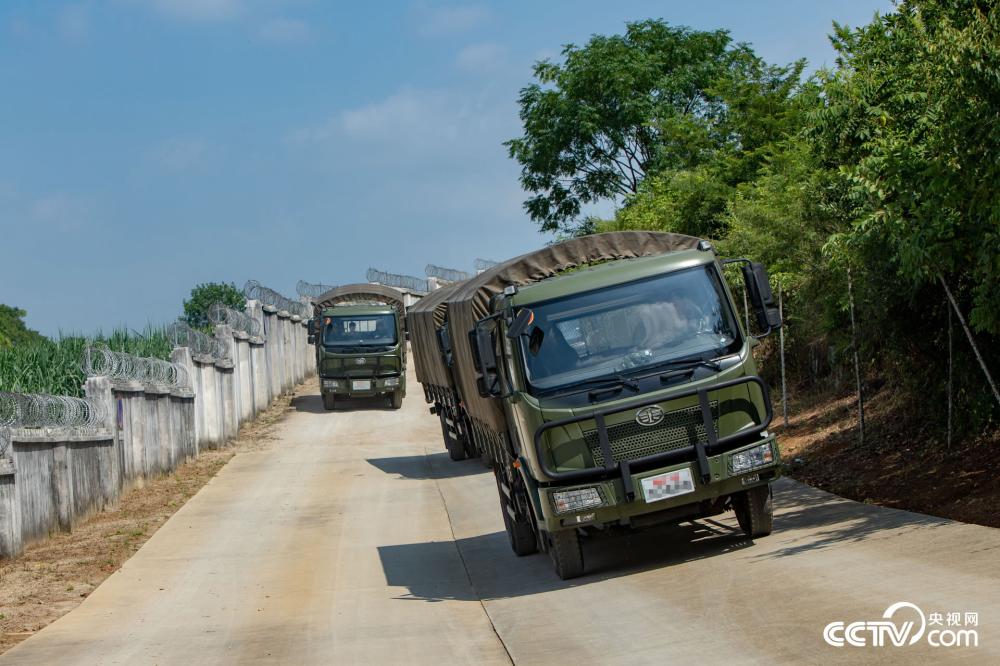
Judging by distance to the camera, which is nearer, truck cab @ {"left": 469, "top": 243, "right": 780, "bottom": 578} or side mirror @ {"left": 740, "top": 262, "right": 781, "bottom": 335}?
truck cab @ {"left": 469, "top": 243, "right": 780, "bottom": 578}

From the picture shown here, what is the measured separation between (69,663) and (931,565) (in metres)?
6.15

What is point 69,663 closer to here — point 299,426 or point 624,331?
point 624,331

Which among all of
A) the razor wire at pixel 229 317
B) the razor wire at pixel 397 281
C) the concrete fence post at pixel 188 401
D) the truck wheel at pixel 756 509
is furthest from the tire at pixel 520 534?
the razor wire at pixel 397 281

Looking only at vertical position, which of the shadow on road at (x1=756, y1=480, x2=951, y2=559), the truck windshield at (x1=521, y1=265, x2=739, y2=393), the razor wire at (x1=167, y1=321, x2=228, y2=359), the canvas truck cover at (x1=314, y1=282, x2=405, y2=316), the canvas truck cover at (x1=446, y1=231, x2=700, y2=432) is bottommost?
the shadow on road at (x1=756, y1=480, x2=951, y2=559)

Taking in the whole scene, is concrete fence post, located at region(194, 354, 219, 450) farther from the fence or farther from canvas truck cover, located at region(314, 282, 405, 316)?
canvas truck cover, located at region(314, 282, 405, 316)

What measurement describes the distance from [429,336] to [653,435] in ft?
36.4

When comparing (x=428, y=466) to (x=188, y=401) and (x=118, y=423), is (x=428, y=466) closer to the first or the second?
(x=188, y=401)

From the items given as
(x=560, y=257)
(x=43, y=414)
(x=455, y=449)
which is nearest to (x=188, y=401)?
(x=455, y=449)

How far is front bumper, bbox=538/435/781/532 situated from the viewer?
9.66 m

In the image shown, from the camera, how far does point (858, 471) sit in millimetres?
14805

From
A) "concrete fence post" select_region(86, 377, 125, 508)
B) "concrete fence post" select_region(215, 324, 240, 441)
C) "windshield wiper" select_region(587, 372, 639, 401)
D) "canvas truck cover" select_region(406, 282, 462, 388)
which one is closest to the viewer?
"windshield wiper" select_region(587, 372, 639, 401)

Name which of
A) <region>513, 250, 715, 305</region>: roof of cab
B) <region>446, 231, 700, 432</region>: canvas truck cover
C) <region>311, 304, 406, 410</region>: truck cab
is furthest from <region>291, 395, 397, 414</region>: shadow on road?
<region>513, 250, 715, 305</region>: roof of cab

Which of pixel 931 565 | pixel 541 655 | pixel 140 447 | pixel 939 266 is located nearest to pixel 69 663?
pixel 541 655

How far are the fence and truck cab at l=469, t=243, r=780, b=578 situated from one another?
688 centimetres
